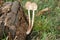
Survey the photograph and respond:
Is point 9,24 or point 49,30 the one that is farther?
point 49,30

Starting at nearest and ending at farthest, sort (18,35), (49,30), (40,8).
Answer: (18,35) < (49,30) < (40,8)

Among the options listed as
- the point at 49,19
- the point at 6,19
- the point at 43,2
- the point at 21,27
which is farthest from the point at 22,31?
the point at 43,2

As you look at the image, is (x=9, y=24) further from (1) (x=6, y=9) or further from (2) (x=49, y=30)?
(2) (x=49, y=30)

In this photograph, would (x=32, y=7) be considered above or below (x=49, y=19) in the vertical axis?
above

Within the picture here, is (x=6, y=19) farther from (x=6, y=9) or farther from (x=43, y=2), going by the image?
(x=43, y=2)

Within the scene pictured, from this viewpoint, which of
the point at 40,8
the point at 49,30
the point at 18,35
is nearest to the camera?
the point at 18,35

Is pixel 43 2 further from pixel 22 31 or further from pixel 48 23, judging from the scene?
pixel 22 31

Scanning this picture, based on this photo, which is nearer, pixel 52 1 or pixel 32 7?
pixel 32 7

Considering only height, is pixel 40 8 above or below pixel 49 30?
above

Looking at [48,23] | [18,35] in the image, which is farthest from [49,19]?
[18,35]
